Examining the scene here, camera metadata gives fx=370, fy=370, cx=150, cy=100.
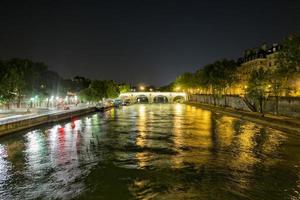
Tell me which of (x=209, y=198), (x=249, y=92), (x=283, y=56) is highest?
(x=283, y=56)

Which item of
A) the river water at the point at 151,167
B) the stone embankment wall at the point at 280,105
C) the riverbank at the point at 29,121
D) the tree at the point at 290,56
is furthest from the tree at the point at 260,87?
the riverbank at the point at 29,121

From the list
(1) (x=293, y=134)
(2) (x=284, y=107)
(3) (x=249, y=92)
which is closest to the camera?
(1) (x=293, y=134)

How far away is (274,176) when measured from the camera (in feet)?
77.4

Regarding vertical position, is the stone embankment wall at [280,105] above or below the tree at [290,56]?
below

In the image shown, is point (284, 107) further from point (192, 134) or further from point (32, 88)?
point (32, 88)

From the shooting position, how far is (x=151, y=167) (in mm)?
26516

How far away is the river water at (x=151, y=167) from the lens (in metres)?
20.5

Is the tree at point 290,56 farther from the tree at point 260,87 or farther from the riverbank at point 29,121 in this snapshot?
the riverbank at point 29,121

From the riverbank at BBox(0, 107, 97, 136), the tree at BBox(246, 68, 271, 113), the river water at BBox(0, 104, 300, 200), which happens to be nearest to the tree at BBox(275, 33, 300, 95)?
the tree at BBox(246, 68, 271, 113)

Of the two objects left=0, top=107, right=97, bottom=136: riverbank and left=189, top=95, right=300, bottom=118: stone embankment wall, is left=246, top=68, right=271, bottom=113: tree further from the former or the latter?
left=0, top=107, right=97, bottom=136: riverbank

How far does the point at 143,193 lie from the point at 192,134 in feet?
86.4

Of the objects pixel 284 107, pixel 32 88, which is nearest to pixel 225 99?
pixel 284 107

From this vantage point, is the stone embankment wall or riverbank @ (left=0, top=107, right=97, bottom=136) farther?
the stone embankment wall

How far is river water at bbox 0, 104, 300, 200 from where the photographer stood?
2055cm
